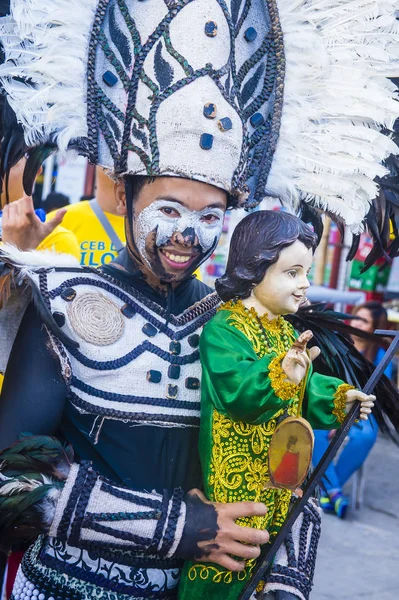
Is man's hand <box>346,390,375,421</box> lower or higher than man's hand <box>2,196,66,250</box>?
lower

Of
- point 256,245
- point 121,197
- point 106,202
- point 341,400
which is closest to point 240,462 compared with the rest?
point 341,400

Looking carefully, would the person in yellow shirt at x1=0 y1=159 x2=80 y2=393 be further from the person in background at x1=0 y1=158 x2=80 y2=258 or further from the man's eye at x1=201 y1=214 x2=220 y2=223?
the man's eye at x1=201 y1=214 x2=220 y2=223

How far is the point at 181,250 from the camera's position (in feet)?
7.54

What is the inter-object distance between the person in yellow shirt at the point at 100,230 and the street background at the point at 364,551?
234 cm

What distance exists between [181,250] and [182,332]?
237 millimetres

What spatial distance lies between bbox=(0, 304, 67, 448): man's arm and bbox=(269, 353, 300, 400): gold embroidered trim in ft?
1.79

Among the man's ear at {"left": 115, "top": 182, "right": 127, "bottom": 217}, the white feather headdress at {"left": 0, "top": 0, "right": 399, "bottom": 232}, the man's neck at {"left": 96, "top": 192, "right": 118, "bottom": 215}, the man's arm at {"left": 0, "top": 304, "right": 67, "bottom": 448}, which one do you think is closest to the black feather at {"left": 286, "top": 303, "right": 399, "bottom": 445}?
the white feather headdress at {"left": 0, "top": 0, "right": 399, "bottom": 232}

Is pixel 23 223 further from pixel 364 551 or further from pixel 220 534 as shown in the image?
pixel 364 551

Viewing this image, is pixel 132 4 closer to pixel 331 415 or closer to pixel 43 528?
pixel 331 415

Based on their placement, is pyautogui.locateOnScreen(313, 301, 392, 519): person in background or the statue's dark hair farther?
pyautogui.locateOnScreen(313, 301, 392, 519): person in background

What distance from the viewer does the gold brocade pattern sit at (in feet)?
7.20

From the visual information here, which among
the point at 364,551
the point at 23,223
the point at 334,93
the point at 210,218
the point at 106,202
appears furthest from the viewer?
the point at 364,551

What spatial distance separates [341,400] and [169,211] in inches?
25.3

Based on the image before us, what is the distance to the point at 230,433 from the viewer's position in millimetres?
2193
